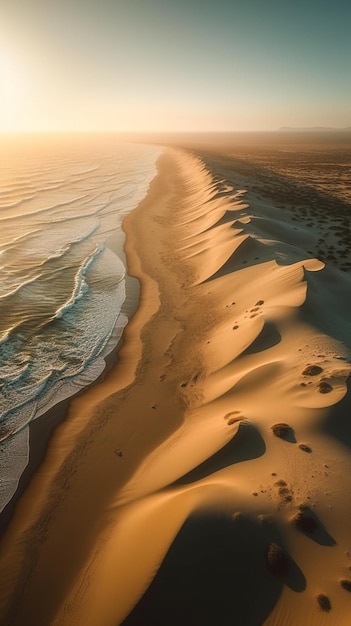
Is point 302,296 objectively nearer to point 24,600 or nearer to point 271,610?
point 271,610

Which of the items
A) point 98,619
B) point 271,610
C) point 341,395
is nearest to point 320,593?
point 271,610

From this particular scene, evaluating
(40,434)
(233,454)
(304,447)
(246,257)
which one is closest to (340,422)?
(304,447)

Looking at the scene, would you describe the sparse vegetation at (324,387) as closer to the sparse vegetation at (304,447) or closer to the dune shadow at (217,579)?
the sparse vegetation at (304,447)

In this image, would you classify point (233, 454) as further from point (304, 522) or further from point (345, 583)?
point (345, 583)

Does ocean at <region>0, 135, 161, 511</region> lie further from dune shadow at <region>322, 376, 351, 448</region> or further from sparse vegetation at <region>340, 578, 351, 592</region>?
dune shadow at <region>322, 376, 351, 448</region>

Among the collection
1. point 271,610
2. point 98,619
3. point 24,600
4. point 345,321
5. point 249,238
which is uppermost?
point 249,238

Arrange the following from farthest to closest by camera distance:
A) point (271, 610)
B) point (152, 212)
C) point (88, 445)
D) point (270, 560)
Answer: point (152, 212), point (88, 445), point (270, 560), point (271, 610)

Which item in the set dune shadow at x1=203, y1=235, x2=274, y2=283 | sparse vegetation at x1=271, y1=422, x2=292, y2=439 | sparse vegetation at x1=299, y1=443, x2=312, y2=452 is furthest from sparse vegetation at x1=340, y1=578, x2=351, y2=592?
dune shadow at x1=203, y1=235, x2=274, y2=283
